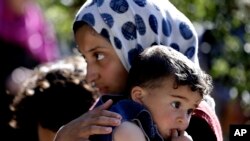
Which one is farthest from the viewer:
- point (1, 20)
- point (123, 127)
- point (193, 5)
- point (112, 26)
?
point (1, 20)

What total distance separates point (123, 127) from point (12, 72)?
11.3 ft

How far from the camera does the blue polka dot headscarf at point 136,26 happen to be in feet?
13.4

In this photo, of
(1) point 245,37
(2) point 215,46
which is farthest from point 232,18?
(2) point 215,46

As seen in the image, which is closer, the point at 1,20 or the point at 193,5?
the point at 193,5

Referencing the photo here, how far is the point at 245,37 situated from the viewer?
7.27m

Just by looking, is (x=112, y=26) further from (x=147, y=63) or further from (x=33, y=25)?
(x=33, y=25)

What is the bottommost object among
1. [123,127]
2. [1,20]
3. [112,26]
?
[123,127]

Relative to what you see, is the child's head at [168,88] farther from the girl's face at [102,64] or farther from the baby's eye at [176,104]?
the girl's face at [102,64]

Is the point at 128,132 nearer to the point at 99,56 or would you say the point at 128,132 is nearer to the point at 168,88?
the point at 168,88

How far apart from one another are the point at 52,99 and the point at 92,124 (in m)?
1.44

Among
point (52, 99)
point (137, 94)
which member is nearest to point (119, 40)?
point (137, 94)

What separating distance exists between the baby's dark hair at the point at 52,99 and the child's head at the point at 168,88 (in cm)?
142

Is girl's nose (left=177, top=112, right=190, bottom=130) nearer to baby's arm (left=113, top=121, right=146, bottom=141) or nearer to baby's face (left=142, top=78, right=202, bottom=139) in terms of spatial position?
baby's face (left=142, top=78, right=202, bottom=139)

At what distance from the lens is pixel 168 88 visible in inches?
151
